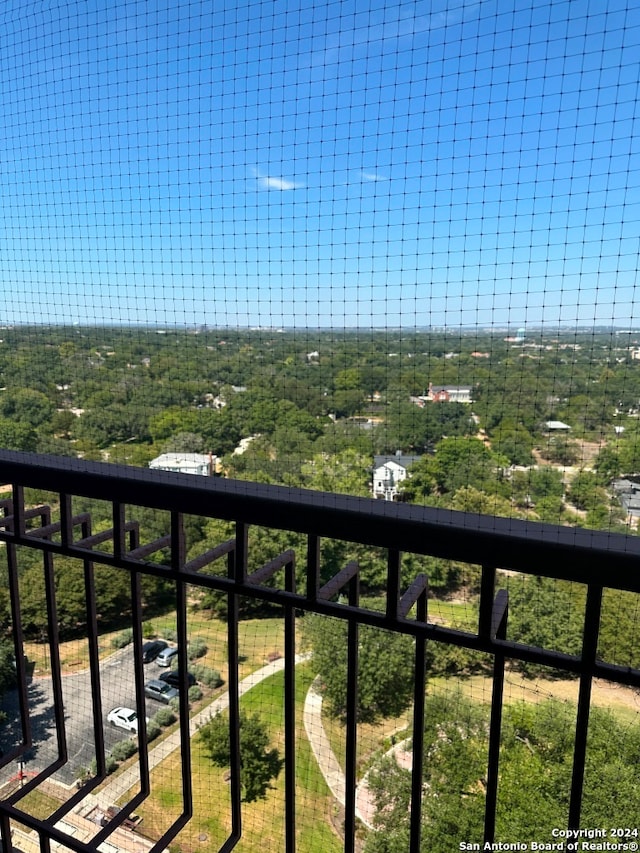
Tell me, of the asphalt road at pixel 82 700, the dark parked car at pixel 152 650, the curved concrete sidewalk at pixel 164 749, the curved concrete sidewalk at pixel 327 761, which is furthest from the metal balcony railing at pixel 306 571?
the dark parked car at pixel 152 650

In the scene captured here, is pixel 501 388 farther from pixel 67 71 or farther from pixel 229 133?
pixel 67 71

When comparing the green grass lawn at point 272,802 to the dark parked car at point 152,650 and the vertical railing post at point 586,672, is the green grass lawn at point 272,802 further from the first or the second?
the vertical railing post at point 586,672

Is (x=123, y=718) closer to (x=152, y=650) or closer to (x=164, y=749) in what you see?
(x=164, y=749)

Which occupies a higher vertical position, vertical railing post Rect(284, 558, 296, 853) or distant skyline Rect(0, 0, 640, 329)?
distant skyline Rect(0, 0, 640, 329)

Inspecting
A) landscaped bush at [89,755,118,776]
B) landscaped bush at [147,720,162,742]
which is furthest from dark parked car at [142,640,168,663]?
landscaped bush at [89,755,118,776]

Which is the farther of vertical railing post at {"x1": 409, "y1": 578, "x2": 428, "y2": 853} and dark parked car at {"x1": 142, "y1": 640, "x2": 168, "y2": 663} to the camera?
dark parked car at {"x1": 142, "y1": 640, "x2": 168, "y2": 663}

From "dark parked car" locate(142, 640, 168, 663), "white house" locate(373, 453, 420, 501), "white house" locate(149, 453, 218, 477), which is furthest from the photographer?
"dark parked car" locate(142, 640, 168, 663)

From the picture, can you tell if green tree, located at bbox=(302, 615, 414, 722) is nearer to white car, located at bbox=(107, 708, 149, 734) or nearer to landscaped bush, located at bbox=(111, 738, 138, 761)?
white car, located at bbox=(107, 708, 149, 734)
